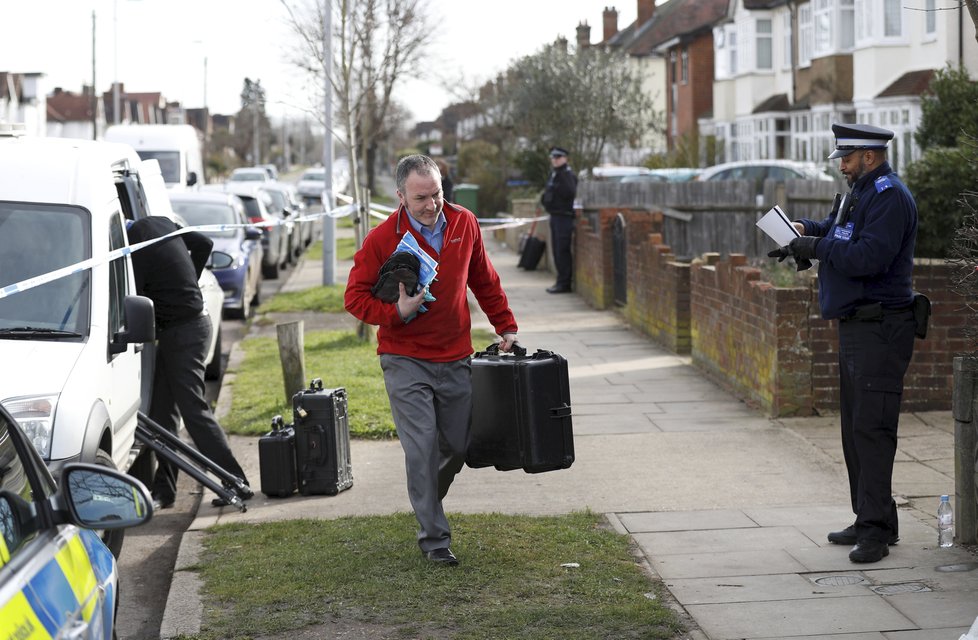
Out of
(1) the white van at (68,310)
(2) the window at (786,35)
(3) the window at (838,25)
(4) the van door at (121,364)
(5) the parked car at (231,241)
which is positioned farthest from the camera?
(2) the window at (786,35)

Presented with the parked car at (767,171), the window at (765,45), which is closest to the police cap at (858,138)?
the parked car at (767,171)

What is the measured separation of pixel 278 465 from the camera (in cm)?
795

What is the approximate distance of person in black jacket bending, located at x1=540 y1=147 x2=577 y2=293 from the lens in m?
18.8

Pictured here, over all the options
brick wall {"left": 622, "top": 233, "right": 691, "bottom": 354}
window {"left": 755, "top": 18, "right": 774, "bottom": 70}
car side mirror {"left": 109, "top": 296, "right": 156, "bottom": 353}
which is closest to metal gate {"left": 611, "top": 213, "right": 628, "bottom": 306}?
brick wall {"left": 622, "top": 233, "right": 691, "bottom": 354}

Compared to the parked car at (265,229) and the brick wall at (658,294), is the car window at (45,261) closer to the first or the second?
the brick wall at (658,294)

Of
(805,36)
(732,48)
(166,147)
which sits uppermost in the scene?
(732,48)

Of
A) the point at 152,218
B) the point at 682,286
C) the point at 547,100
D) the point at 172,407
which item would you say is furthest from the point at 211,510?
the point at 547,100

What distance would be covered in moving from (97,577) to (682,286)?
9.97 meters

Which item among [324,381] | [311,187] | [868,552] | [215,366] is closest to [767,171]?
[215,366]

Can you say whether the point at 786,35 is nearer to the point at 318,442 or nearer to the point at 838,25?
the point at 838,25

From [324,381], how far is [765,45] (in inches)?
1403

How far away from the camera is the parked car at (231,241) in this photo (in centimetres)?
1738

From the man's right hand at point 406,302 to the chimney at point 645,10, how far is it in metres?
63.8

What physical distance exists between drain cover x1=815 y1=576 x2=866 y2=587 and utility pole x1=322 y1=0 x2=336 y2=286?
1425 cm
